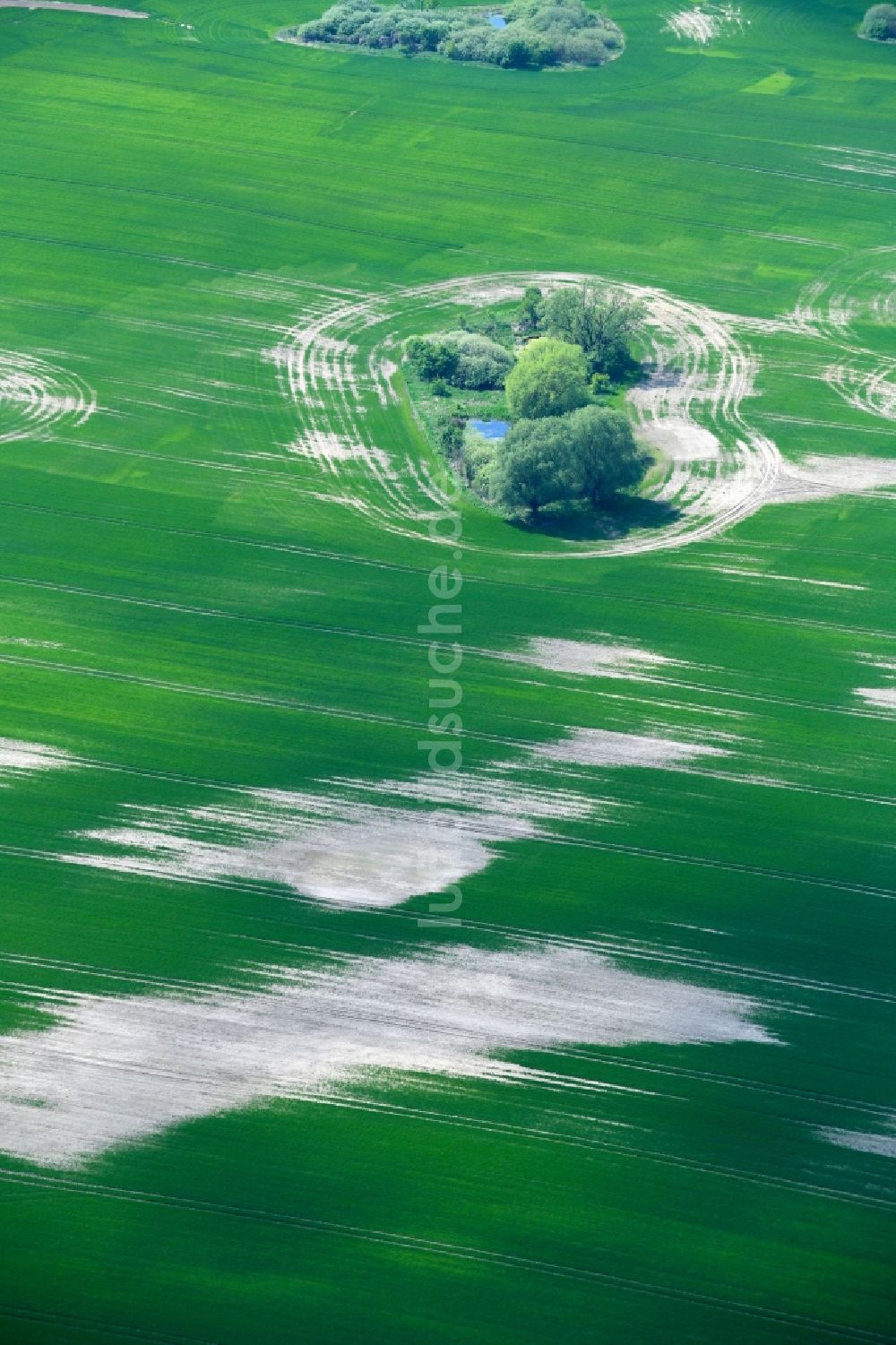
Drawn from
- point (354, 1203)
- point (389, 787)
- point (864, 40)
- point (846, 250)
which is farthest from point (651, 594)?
point (864, 40)

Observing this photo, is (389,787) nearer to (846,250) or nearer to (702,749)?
(702,749)

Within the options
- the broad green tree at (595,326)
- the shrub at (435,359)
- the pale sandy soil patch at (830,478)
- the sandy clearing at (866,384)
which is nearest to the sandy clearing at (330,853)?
the pale sandy soil patch at (830,478)

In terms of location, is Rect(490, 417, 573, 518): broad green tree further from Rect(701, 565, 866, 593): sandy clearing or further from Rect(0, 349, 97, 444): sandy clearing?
Rect(0, 349, 97, 444): sandy clearing

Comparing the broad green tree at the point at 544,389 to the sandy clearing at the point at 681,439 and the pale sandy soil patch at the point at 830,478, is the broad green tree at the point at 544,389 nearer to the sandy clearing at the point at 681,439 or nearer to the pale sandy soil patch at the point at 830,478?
the sandy clearing at the point at 681,439

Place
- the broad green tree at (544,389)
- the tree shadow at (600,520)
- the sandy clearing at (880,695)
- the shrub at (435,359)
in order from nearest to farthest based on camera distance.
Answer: the sandy clearing at (880,695) → the tree shadow at (600,520) → the broad green tree at (544,389) → the shrub at (435,359)

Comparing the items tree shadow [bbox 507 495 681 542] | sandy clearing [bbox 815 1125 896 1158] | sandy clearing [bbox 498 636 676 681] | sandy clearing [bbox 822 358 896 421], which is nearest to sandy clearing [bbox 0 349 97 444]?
tree shadow [bbox 507 495 681 542]

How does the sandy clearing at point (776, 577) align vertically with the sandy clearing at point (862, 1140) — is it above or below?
above

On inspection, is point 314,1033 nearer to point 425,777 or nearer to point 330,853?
point 330,853
